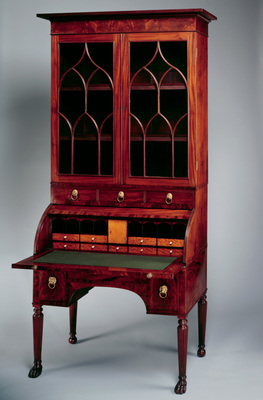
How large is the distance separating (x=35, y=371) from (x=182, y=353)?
916 millimetres

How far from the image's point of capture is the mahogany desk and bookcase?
4.74 metres

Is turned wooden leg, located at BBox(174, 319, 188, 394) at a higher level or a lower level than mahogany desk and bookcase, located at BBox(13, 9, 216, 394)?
lower

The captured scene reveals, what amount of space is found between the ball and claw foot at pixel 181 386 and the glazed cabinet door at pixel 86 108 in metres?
1.25

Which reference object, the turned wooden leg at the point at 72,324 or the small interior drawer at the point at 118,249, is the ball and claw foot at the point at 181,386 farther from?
the turned wooden leg at the point at 72,324

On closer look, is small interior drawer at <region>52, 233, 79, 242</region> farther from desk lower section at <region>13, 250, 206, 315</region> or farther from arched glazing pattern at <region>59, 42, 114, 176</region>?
arched glazing pattern at <region>59, 42, 114, 176</region>

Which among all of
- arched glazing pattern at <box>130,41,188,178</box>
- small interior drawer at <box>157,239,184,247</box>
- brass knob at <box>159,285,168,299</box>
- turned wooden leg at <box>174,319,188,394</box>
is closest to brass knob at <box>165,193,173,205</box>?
arched glazing pattern at <box>130,41,188,178</box>

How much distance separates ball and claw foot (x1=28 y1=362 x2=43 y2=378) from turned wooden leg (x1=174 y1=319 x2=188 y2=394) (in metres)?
0.85

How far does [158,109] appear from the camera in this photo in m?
4.86

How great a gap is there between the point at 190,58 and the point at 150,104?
37 cm

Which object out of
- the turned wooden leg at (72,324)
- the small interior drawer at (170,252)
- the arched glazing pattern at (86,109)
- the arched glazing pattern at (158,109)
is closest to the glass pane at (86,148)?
the arched glazing pattern at (86,109)

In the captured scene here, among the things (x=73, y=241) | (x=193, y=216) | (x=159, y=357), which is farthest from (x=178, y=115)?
(x=159, y=357)

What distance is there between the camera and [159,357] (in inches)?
205

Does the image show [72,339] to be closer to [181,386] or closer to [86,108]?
[181,386]

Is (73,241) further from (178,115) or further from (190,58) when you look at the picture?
(190,58)
